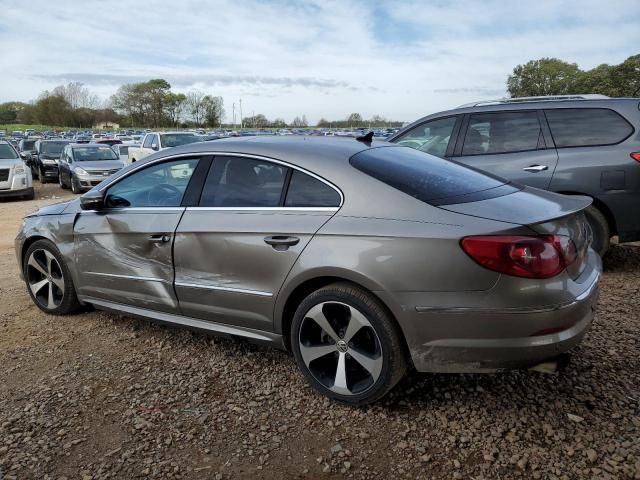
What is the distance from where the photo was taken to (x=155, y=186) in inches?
153

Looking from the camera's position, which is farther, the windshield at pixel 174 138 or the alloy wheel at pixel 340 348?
the windshield at pixel 174 138

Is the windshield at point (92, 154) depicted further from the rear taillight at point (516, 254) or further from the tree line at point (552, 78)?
the tree line at point (552, 78)

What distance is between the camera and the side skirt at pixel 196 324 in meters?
3.23

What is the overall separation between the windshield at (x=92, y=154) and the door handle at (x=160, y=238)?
14369 mm

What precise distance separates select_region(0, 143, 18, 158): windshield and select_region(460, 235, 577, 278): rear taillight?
15.1 metres

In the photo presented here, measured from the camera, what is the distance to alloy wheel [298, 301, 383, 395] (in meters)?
2.82

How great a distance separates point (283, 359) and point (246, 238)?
3.21ft

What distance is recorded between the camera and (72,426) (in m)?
2.87

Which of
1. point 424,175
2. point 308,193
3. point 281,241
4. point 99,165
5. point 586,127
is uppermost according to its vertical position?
point 586,127

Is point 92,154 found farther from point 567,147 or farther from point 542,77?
point 542,77

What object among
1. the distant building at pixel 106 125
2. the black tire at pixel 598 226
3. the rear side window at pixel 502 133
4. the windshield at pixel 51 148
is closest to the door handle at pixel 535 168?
the rear side window at pixel 502 133

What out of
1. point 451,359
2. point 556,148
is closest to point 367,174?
point 451,359

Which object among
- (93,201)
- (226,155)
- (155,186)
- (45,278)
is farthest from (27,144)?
(226,155)

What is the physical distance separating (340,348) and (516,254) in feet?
3.51
